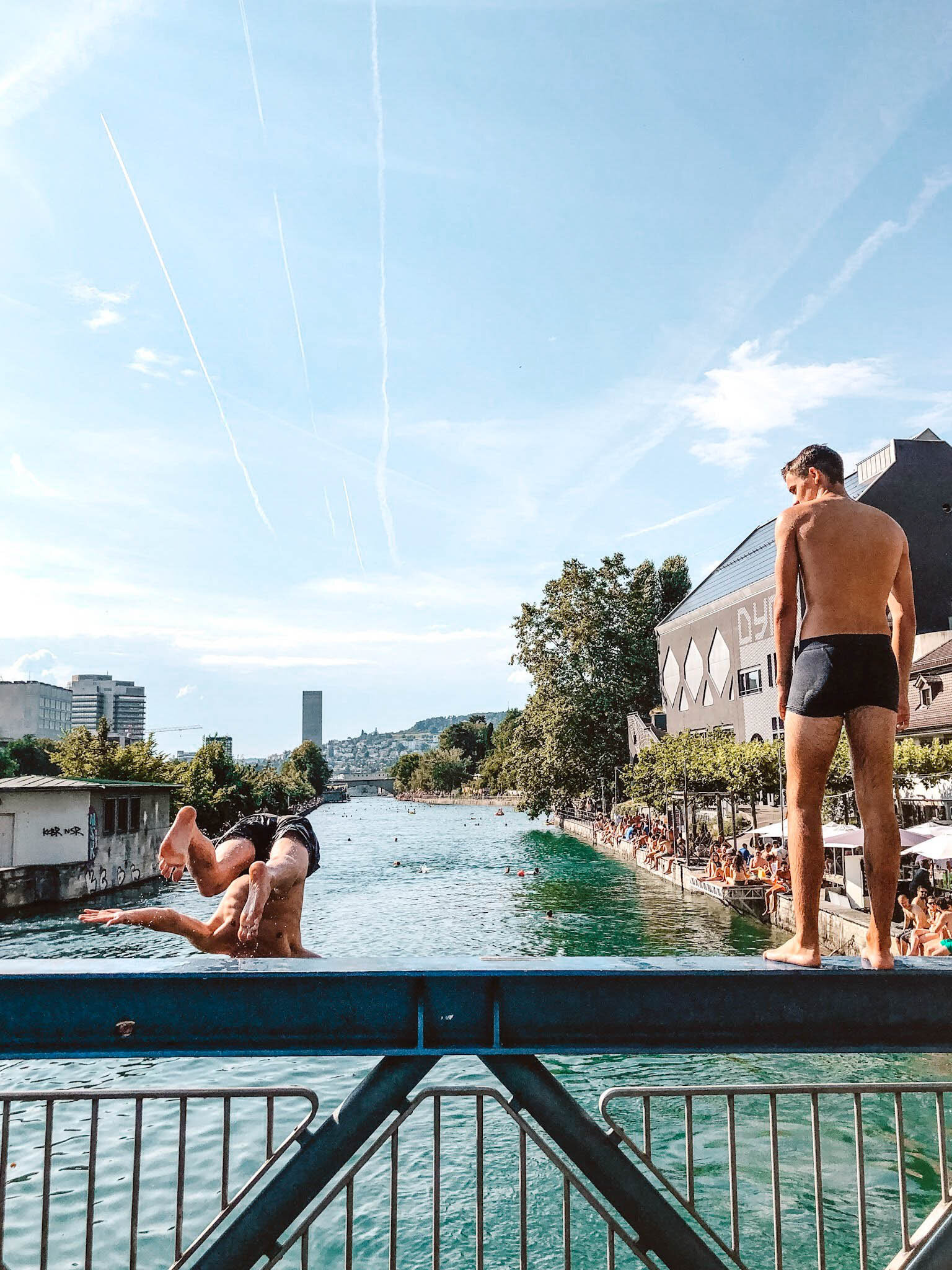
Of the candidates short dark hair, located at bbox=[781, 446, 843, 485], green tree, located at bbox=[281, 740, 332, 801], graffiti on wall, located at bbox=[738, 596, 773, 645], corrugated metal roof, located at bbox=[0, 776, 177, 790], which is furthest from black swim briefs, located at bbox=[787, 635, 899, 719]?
green tree, located at bbox=[281, 740, 332, 801]

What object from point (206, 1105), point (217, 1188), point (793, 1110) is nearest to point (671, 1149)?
point (793, 1110)

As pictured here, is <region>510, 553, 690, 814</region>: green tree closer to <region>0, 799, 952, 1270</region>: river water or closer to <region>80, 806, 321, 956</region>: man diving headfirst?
<region>0, 799, 952, 1270</region>: river water

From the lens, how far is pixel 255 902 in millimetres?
3963

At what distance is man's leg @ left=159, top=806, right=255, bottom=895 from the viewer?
415cm

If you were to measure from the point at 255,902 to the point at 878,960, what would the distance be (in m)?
2.41

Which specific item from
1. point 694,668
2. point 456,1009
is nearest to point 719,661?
point 694,668

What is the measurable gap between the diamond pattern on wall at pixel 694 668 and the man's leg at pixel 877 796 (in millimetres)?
48958

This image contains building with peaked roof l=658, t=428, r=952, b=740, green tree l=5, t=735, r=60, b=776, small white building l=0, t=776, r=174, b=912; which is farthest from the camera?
green tree l=5, t=735, r=60, b=776

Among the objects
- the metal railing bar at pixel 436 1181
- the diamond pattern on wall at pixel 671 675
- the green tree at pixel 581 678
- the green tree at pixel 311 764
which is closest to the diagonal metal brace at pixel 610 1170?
the metal railing bar at pixel 436 1181

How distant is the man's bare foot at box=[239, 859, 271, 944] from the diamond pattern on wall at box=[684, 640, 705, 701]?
161 ft

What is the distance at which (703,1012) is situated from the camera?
3.20m

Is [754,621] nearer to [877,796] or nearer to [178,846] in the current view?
[877,796]

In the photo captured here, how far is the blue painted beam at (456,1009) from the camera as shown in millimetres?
3133

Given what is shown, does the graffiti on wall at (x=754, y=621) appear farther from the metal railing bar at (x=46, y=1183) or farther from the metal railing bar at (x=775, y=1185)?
the metal railing bar at (x=46, y=1183)
